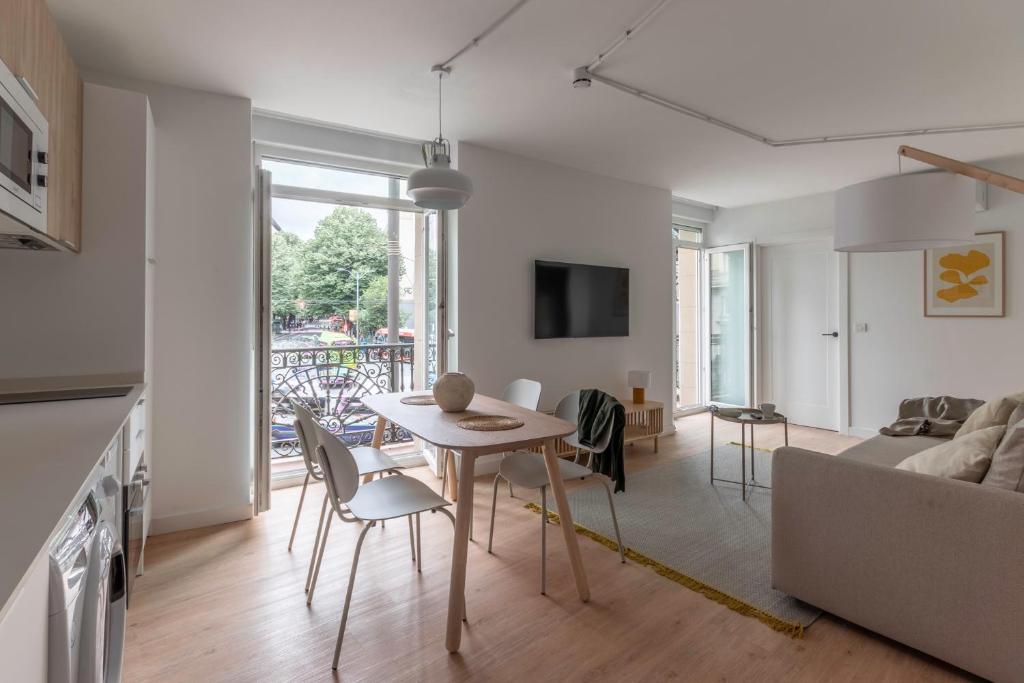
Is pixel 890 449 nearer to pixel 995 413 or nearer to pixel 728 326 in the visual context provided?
pixel 995 413

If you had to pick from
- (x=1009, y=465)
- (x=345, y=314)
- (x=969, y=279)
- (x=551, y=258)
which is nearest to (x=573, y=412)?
(x=1009, y=465)

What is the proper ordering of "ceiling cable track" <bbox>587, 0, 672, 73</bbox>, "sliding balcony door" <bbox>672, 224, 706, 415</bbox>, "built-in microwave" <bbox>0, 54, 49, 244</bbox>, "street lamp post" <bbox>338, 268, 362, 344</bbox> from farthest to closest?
"sliding balcony door" <bbox>672, 224, 706, 415</bbox> < "street lamp post" <bbox>338, 268, 362, 344</bbox> < "ceiling cable track" <bbox>587, 0, 672, 73</bbox> < "built-in microwave" <bbox>0, 54, 49, 244</bbox>

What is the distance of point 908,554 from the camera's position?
1.75 meters

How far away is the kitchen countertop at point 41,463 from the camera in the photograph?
0.74 meters

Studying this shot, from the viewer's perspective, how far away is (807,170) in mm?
4469

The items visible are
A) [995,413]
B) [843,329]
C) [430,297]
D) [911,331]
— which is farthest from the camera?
[843,329]

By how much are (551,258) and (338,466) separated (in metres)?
2.91

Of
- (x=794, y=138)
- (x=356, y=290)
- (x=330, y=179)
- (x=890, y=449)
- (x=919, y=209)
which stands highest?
(x=794, y=138)

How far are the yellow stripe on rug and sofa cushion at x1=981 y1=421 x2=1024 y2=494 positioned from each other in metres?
0.85

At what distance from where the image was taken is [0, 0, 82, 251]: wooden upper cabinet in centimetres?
147

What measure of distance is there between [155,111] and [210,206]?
1.79 feet

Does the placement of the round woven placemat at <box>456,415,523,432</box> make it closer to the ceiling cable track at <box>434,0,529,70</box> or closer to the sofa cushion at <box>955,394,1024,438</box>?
the ceiling cable track at <box>434,0,529,70</box>

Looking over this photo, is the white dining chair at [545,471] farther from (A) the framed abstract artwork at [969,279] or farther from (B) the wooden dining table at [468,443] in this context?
(A) the framed abstract artwork at [969,279]

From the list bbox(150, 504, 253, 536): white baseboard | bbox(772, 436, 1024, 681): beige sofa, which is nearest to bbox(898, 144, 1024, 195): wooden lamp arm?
bbox(772, 436, 1024, 681): beige sofa
